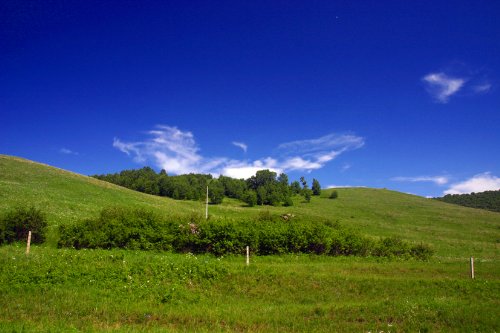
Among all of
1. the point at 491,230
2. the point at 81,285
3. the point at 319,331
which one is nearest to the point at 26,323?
the point at 81,285

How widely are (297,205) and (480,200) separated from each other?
401 ft

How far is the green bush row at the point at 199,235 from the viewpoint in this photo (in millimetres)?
25906

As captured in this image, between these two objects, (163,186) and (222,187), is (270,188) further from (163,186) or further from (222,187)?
(163,186)

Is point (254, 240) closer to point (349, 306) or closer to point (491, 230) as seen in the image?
point (349, 306)

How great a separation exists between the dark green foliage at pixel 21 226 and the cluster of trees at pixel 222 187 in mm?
80801

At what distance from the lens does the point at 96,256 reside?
65.2 ft

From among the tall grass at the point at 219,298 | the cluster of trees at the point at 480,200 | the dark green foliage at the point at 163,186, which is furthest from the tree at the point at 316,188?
the tall grass at the point at 219,298

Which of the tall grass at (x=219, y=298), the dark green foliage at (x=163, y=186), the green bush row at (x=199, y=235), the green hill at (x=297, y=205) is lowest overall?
the tall grass at (x=219, y=298)

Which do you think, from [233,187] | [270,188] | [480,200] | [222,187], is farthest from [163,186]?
[480,200]

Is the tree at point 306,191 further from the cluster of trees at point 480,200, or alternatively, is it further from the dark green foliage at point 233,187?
the cluster of trees at point 480,200

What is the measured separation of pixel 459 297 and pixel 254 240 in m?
13.9

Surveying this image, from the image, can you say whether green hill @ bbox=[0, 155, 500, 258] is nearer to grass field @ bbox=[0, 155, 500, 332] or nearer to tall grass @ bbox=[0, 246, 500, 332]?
grass field @ bbox=[0, 155, 500, 332]

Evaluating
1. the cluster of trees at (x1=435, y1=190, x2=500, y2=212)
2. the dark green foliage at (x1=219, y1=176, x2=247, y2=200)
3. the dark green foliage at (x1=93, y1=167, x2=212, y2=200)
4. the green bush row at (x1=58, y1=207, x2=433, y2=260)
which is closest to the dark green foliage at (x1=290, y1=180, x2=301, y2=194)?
the dark green foliage at (x1=219, y1=176, x2=247, y2=200)

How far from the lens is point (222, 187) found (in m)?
130
